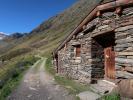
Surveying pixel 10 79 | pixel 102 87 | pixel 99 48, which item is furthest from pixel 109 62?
pixel 10 79

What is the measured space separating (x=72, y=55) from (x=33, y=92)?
15.1 feet

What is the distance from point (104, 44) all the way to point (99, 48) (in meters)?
0.36

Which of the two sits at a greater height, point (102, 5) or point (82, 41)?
point (102, 5)

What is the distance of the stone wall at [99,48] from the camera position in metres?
10.0

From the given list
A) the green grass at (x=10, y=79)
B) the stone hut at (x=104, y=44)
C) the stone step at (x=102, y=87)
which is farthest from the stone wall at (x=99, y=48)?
the green grass at (x=10, y=79)

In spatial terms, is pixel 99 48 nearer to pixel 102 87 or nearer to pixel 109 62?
pixel 109 62

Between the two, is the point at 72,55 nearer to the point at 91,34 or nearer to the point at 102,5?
the point at 91,34

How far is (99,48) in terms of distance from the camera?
13.6 m

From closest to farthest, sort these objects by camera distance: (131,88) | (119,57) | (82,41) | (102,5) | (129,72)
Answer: (131,88) < (129,72) < (119,57) < (102,5) < (82,41)

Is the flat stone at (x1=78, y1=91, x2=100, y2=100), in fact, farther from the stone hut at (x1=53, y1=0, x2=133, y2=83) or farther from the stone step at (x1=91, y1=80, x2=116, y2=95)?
the stone hut at (x1=53, y1=0, x2=133, y2=83)

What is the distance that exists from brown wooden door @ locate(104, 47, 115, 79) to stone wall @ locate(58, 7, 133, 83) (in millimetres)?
295

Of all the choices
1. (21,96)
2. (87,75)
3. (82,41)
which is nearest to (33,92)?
(21,96)

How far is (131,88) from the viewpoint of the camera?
8812mm

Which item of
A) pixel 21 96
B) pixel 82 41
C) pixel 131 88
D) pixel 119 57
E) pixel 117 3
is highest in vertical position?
pixel 117 3
